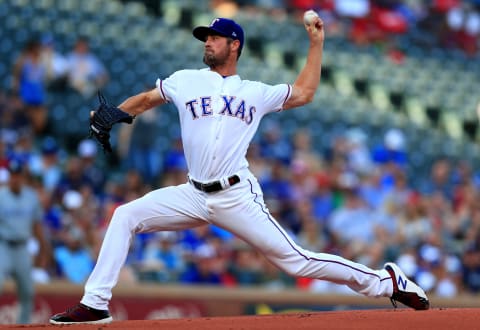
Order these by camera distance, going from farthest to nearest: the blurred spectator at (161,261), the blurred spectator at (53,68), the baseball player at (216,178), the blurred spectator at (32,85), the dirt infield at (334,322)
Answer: the blurred spectator at (53,68) → the blurred spectator at (32,85) → the blurred spectator at (161,261) → the baseball player at (216,178) → the dirt infield at (334,322)

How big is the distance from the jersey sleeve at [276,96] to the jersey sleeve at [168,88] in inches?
19.0

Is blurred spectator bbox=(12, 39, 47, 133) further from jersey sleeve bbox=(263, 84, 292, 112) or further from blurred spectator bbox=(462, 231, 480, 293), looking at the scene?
jersey sleeve bbox=(263, 84, 292, 112)

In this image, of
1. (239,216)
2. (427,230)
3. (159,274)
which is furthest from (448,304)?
(239,216)

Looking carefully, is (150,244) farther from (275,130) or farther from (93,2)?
(93,2)

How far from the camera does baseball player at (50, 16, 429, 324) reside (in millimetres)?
6113

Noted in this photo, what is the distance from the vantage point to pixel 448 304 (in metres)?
11.4

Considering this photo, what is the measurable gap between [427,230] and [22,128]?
4407 millimetres

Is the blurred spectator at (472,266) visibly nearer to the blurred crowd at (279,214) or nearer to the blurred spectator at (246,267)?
the blurred crowd at (279,214)

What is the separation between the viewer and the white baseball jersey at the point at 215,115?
6.14m

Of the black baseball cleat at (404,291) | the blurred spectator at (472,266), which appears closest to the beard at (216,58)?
the black baseball cleat at (404,291)

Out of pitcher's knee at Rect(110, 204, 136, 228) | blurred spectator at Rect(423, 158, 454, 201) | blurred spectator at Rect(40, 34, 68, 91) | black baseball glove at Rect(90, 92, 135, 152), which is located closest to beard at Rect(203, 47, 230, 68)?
black baseball glove at Rect(90, 92, 135, 152)

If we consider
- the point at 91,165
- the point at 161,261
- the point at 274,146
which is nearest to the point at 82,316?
the point at 161,261

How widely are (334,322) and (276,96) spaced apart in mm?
1243

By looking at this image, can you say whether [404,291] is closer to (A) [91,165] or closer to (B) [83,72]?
(A) [91,165]
